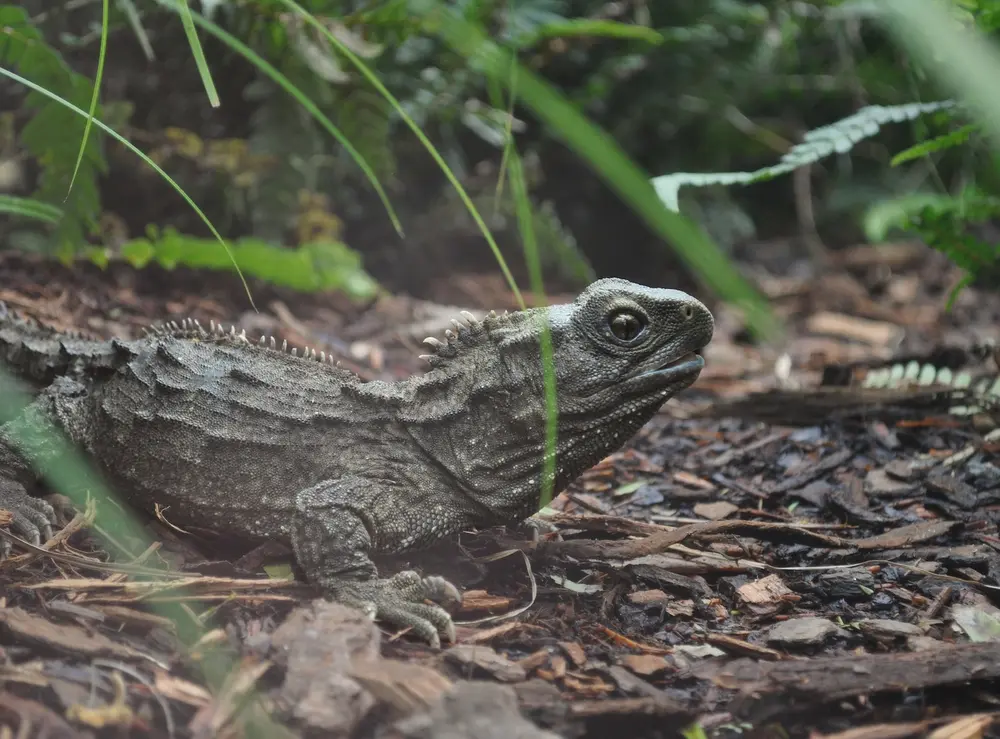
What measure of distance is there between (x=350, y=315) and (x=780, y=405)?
4434mm

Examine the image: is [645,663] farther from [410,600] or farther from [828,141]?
[828,141]

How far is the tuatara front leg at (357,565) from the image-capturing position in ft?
13.7

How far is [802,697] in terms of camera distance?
141 inches

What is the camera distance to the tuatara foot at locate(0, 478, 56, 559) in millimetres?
4676

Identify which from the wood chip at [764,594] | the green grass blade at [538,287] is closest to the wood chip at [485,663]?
the green grass blade at [538,287]

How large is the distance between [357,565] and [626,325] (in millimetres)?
1893

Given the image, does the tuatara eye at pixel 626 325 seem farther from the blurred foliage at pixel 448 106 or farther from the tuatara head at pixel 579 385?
the blurred foliage at pixel 448 106

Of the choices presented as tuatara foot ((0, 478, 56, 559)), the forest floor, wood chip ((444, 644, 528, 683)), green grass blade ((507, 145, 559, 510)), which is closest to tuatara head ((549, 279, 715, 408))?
green grass blade ((507, 145, 559, 510))

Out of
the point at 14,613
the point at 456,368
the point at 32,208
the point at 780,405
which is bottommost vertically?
the point at 780,405

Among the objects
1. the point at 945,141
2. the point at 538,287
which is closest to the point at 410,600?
the point at 538,287

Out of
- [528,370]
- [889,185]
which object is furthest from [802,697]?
[889,185]

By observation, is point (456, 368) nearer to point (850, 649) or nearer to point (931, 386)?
point (850, 649)

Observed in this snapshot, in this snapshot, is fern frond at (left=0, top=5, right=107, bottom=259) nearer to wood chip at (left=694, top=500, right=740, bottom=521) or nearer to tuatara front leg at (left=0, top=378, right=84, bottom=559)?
tuatara front leg at (left=0, top=378, right=84, bottom=559)

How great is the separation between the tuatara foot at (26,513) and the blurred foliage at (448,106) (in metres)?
1.74
